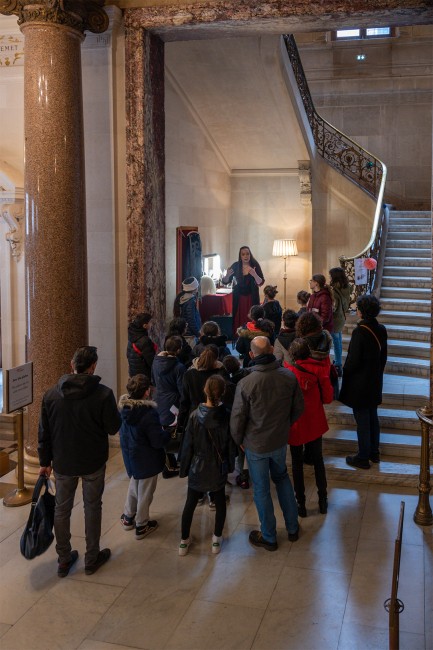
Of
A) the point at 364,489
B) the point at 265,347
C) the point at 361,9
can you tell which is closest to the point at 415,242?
the point at 361,9

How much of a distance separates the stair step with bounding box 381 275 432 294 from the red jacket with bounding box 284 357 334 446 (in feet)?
18.9

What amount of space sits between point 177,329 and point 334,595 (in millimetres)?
3073

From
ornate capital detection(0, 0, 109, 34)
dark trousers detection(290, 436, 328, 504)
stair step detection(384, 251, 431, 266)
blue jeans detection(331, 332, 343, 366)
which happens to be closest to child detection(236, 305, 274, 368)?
dark trousers detection(290, 436, 328, 504)

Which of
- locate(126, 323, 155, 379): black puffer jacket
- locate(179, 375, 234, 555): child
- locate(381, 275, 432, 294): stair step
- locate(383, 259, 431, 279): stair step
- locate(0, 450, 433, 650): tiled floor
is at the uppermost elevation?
locate(383, 259, 431, 279): stair step

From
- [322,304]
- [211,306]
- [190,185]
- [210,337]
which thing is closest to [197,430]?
[210,337]

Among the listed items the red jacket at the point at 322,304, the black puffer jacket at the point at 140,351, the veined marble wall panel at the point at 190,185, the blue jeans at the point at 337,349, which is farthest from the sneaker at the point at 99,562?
the veined marble wall panel at the point at 190,185

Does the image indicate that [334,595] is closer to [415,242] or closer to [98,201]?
[98,201]

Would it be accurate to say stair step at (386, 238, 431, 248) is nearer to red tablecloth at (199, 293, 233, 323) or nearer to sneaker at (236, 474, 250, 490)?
red tablecloth at (199, 293, 233, 323)

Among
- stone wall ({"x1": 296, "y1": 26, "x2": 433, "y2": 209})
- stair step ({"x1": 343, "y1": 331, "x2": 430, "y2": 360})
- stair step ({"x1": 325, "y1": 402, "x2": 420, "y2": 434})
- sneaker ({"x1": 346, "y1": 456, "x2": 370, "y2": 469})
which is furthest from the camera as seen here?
stone wall ({"x1": 296, "y1": 26, "x2": 433, "y2": 209})

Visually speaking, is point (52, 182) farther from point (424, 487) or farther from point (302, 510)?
point (424, 487)

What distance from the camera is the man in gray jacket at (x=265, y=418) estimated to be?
5.11m

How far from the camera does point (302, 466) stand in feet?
19.4

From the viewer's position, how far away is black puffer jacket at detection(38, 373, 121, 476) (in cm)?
481

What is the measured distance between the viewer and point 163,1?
288 inches
